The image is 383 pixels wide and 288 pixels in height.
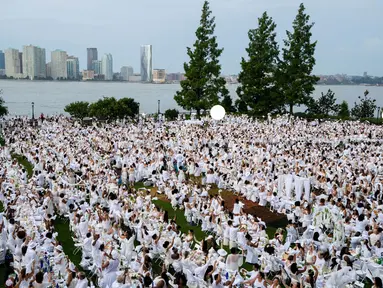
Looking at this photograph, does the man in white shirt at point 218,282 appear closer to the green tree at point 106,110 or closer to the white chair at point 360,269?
the white chair at point 360,269

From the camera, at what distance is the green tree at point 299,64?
133 ft

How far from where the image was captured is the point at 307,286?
7.67 meters

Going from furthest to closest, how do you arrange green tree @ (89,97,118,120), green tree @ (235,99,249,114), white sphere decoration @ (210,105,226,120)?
green tree @ (235,99,249,114) → green tree @ (89,97,118,120) → white sphere decoration @ (210,105,226,120)

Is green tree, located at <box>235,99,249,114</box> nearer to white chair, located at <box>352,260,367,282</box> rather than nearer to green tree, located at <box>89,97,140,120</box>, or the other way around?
green tree, located at <box>89,97,140,120</box>

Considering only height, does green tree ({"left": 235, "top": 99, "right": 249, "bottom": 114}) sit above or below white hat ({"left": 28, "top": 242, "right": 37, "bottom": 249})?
above

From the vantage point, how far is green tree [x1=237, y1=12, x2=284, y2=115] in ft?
135

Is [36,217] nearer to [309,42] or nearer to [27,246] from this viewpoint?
[27,246]

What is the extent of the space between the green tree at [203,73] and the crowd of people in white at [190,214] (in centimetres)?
1526

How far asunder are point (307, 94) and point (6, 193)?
1335 inches

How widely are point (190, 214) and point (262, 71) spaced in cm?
3079

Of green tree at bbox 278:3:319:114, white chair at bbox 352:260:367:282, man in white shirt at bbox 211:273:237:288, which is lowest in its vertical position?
white chair at bbox 352:260:367:282

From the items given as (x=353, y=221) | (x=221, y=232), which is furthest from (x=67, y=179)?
(x=353, y=221)

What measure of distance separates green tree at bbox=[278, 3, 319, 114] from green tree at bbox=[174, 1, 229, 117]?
6.40 m

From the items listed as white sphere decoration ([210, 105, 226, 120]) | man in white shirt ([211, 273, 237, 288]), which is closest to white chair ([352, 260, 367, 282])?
man in white shirt ([211, 273, 237, 288])
